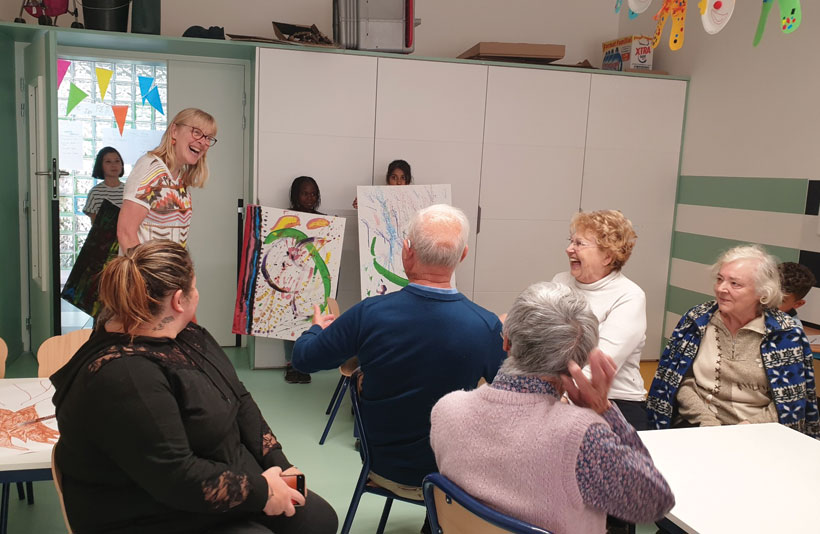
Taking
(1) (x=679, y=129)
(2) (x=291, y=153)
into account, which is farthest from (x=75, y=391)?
(1) (x=679, y=129)

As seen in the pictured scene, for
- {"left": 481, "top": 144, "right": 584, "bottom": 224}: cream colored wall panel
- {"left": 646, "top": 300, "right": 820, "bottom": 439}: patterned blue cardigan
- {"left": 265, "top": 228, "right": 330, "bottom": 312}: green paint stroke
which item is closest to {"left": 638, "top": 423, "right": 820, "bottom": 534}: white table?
{"left": 646, "top": 300, "right": 820, "bottom": 439}: patterned blue cardigan

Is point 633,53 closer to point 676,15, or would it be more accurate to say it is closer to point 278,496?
point 676,15

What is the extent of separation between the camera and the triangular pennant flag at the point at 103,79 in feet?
15.9

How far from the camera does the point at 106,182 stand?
486 cm

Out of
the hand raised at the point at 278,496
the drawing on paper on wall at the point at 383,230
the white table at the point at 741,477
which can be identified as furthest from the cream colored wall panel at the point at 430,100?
the hand raised at the point at 278,496

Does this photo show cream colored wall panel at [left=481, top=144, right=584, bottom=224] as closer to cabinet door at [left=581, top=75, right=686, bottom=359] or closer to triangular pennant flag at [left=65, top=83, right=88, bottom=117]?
cabinet door at [left=581, top=75, right=686, bottom=359]

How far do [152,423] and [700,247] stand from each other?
4404mm

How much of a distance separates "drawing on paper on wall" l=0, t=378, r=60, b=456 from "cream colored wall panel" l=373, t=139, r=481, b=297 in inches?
110

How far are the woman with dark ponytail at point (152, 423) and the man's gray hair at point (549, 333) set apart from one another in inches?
29.7

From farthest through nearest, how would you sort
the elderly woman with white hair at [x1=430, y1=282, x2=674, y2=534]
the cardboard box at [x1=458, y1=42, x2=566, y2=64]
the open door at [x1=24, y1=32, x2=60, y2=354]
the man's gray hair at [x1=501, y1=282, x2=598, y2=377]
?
the cardboard box at [x1=458, y1=42, x2=566, y2=64], the open door at [x1=24, y1=32, x2=60, y2=354], the man's gray hair at [x1=501, y1=282, x2=598, y2=377], the elderly woman with white hair at [x1=430, y1=282, x2=674, y2=534]

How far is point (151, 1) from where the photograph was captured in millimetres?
4363

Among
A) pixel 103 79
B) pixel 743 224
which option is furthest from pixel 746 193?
pixel 103 79

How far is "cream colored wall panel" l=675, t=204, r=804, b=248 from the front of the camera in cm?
422

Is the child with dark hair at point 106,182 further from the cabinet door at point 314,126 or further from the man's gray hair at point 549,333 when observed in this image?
the man's gray hair at point 549,333
